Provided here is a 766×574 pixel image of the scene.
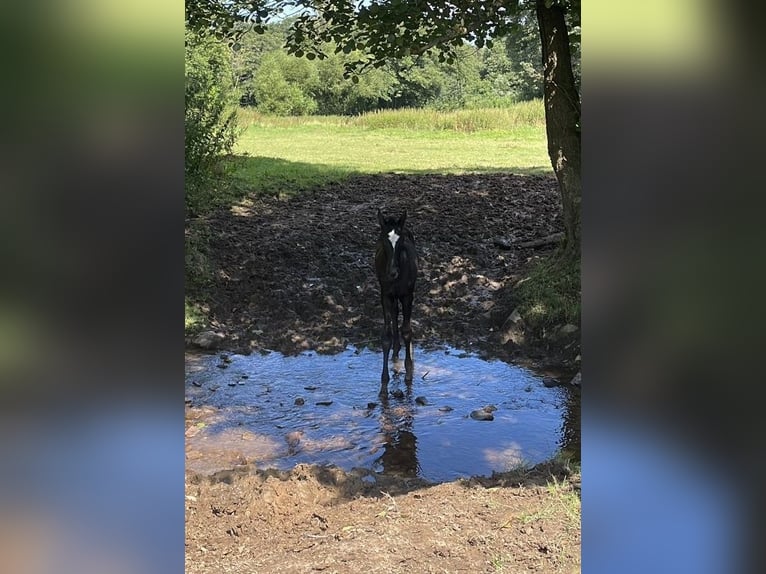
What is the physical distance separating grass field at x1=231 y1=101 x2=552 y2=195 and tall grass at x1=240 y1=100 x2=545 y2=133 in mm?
33

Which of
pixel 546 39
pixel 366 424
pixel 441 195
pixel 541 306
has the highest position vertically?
pixel 546 39

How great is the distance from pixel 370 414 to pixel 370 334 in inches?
99.5

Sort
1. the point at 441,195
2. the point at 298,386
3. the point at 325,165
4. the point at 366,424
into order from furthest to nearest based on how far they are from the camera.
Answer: the point at 325,165, the point at 441,195, the point at 298,386, the point at 366,424

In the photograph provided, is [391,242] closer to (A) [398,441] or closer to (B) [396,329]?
(B) [396,329]

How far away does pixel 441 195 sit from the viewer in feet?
46.3

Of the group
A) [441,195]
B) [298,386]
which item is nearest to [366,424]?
[298,386]

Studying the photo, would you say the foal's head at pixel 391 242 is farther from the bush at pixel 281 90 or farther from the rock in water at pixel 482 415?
the bush at pixel 281 90

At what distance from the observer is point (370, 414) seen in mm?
6395

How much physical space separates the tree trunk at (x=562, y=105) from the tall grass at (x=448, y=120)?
50.6 feet

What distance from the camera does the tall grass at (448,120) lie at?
24.3m

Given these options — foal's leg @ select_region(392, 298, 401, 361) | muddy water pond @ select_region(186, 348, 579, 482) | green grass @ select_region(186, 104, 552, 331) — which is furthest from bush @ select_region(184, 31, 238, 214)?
foal's leg @ select_region(392, 298, 401, 361)

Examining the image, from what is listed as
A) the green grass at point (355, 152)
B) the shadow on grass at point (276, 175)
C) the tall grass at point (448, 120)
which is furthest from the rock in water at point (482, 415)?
the tall grass at point (448, 120)

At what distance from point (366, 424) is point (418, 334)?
2.83 m
